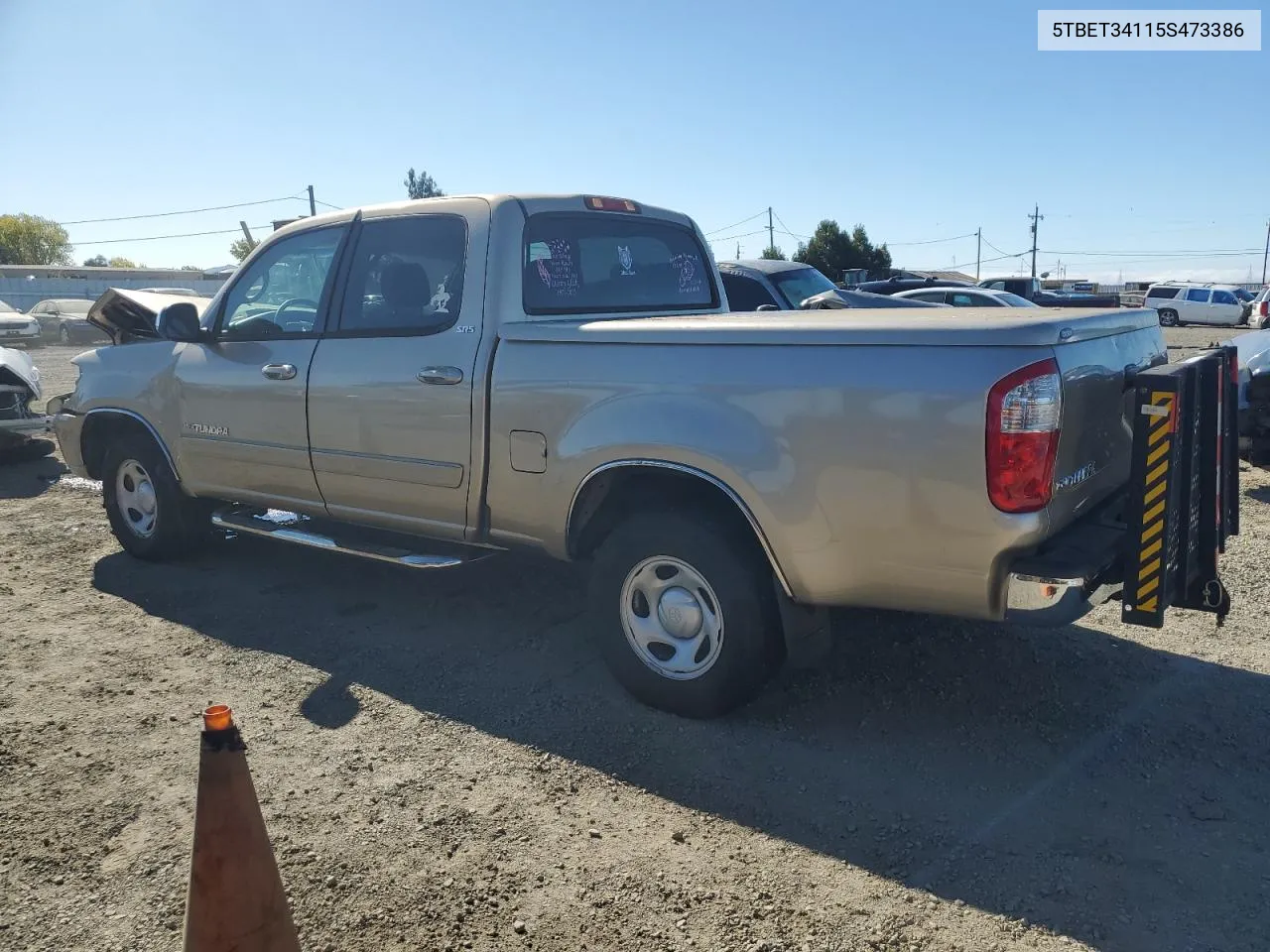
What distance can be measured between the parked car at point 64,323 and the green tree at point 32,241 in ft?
183

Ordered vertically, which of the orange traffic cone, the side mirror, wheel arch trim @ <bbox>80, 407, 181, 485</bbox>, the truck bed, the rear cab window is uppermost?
the rear cab window

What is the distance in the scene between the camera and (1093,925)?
8.43 ft

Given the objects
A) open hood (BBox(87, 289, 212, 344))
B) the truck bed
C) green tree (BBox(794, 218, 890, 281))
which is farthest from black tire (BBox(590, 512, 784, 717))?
green tree (BBox(794, 218, 890, 281))

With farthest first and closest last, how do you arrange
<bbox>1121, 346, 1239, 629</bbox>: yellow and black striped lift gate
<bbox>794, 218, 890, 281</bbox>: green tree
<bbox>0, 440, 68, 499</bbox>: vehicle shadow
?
<bbox>794, 218, 890, 281</bbox>: green tree → <bbox>0, 440, 68, 499</bbox>: vehicle shadow → <bbox>1121, 346, 1239, 629</bbox>: yellow and black striped lift gate

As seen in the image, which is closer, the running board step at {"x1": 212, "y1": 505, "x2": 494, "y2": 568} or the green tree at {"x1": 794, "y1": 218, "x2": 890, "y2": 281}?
the running board step at {"x1": 212, "y1": 505, "x2": 494, "y2": 568}

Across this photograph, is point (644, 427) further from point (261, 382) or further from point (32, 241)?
point (32, 241)

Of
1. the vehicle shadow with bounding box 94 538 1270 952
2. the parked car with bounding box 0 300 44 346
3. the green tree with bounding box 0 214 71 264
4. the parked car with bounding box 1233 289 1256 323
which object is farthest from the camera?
the green tree with bounding box 0 214 71 264

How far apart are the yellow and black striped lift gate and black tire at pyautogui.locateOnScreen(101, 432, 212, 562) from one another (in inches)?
198

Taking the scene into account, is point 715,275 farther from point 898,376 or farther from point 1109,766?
point 1109,766

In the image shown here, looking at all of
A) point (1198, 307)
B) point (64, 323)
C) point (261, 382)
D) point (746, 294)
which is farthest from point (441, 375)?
point (1198, 307)

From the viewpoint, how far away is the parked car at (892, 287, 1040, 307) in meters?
17.4

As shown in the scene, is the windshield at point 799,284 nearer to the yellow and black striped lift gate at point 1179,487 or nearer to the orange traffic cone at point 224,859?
the yellow and black striped lift gate at point 1179,487

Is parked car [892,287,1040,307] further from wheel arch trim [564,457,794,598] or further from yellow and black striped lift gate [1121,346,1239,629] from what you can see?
wheel arch trim [564,457,794,598]

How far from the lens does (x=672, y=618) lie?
3742 millimetres
